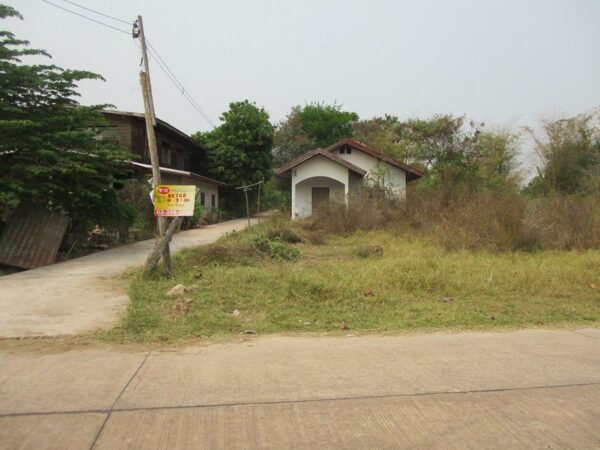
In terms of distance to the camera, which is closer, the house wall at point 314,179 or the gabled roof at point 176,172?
the gabled roof at point 176,172

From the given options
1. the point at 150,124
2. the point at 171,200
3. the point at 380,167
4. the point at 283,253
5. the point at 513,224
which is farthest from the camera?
the point at 380,167

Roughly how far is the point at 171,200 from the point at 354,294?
12.9ft

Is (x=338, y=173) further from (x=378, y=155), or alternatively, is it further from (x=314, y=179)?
(x=378, y=155)

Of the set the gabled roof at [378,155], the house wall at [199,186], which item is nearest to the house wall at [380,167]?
the gabled roof at [378,155]

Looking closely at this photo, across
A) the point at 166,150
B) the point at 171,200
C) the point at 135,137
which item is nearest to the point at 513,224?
the point at 171,200

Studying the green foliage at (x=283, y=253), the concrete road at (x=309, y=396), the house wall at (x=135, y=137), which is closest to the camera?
the concrete road at (x=309, y=396)

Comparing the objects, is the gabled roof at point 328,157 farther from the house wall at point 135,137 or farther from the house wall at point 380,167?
the house wall at point 135,137

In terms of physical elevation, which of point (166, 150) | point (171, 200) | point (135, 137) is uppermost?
point (166, 150)

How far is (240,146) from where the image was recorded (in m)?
31.6

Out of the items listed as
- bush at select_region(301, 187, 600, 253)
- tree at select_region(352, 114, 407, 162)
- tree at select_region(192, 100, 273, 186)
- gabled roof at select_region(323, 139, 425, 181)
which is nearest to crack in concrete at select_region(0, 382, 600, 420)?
bush at select_region(301, 187, 600, 253)

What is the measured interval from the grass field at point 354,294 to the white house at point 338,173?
12.3m

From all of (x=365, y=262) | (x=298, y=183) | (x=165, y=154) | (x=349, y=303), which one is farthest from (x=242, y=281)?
(x=165, y=154)

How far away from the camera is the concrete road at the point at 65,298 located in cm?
594

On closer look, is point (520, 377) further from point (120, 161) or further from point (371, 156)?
point (371, 156)
